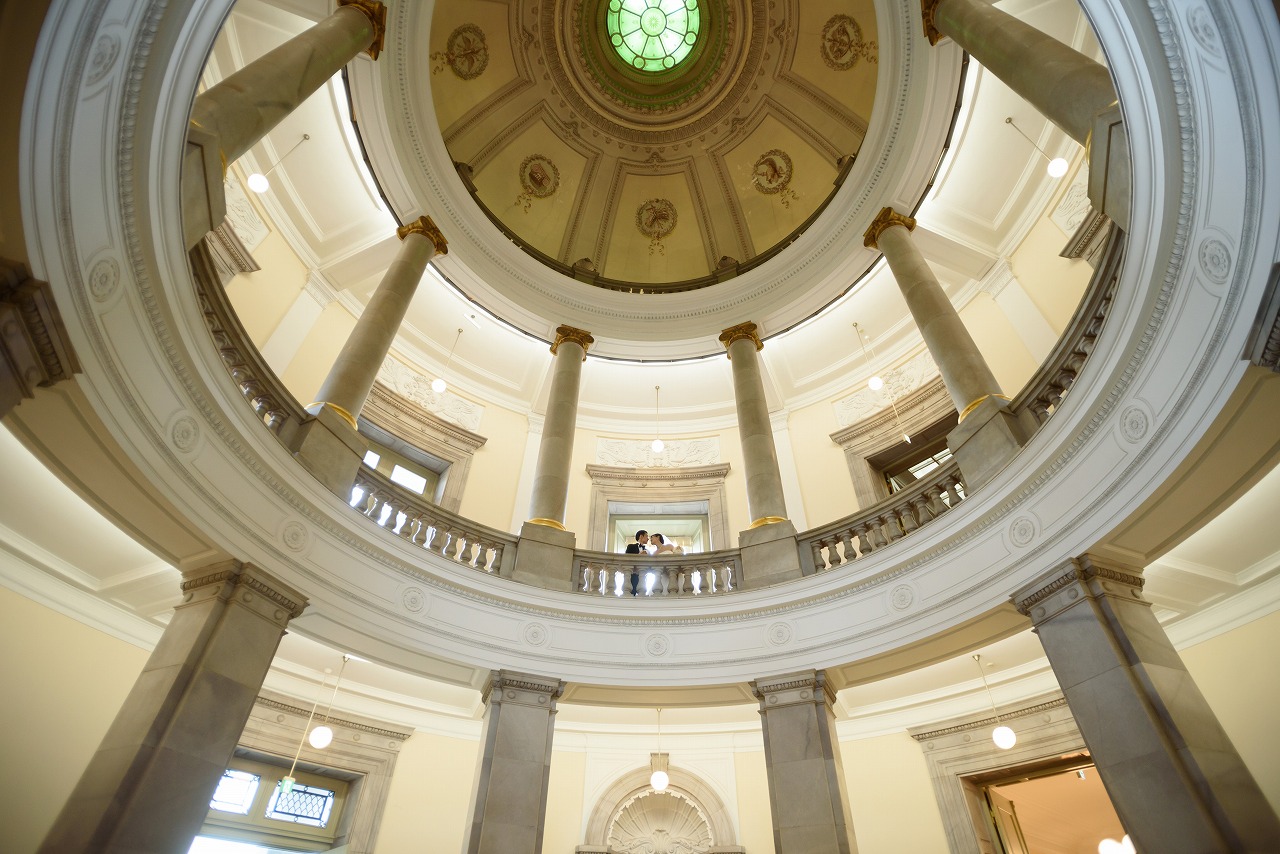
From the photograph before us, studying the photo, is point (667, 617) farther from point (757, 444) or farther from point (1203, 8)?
point (1203, 8)

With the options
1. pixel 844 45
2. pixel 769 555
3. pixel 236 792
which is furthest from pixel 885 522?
pixel 844 45

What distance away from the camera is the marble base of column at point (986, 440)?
6.93 m

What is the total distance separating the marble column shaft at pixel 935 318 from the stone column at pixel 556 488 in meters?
5.35

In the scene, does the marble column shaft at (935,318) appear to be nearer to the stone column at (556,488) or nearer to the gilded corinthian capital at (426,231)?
Answer: the stone column at (556,488)

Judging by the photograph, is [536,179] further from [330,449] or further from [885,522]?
[885,522]

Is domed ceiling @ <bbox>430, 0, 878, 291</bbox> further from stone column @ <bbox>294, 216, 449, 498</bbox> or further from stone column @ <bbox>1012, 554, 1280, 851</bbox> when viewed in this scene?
stone column @ <bbox>1012, 554, 1280, 851</bbox>

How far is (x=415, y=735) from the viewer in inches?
394

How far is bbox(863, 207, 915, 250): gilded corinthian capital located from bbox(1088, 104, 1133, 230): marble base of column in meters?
5.62

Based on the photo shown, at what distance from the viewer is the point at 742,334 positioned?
12695mm

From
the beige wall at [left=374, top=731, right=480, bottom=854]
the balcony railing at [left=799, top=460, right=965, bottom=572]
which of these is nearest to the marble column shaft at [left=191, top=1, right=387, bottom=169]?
the balcony railing at [left=799, top=460, right=965, bottom=572]

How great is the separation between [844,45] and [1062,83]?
928cm

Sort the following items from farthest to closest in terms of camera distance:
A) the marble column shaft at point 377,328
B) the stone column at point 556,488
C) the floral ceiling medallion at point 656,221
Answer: the floral ceiling medallion at point 656,221 → the stone column at point 556,488 → the marble column shaft at point 377,328

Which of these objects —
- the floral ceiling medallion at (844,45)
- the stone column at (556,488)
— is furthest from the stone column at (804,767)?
the floral ceiling medallion at (844,45)

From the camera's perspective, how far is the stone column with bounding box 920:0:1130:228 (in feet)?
17.8
